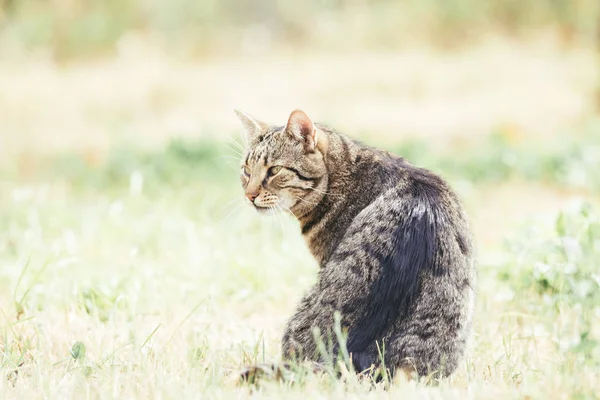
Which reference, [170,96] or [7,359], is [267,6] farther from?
[7,359]

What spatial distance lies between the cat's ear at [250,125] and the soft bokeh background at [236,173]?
0.28 metres

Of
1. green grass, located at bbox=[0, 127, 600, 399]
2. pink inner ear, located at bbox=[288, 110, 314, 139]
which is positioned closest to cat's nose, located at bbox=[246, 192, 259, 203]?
green grass, located at bbox=[0, 127, 600, 399]

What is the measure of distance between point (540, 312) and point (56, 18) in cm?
1138

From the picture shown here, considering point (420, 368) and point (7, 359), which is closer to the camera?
point (420, 368)

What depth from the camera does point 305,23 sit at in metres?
16.3

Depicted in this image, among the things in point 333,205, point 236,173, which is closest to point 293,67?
point 236,173

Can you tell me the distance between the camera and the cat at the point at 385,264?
263 cm

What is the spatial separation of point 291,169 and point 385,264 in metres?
0.72

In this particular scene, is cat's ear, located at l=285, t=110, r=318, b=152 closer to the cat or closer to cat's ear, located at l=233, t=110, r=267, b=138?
the cat

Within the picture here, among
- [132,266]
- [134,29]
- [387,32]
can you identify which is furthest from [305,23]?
[132,266]

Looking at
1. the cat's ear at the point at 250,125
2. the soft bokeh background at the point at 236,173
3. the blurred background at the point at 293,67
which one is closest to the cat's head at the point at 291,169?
the cat's ear at the point at 250,125

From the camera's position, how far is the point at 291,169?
3205mm

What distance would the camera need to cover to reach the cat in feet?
8.63

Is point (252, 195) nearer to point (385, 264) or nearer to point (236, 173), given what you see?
point (385, 264)
